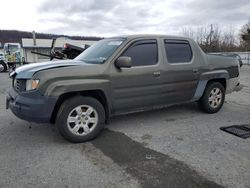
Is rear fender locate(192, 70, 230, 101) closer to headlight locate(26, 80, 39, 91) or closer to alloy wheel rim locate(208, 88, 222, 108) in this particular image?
alloy wheel rim locate(208, 88, 222, 108)

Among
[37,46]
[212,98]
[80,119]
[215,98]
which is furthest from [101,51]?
[37,46]

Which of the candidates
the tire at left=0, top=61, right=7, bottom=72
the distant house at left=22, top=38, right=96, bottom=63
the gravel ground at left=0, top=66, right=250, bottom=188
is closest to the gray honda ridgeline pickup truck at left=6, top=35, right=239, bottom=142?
the gravel ground at left=0, top=66, right=250, bottom=188

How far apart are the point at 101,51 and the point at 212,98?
2982 mm

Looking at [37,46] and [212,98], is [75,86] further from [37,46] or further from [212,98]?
[37,46]

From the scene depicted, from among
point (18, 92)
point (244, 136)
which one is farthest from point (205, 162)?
point (18, 92)

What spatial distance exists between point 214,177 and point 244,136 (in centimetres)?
178

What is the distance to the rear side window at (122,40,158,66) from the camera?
16.0 feet

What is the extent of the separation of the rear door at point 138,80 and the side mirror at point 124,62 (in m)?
0.13

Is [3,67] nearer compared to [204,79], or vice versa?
[204,79]

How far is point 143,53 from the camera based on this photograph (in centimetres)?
501

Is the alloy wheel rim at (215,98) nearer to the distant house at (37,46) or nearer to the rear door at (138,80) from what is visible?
the rear door at (138,80)

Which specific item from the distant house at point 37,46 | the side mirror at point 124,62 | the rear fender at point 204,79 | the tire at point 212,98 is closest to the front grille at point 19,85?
the side mirror at point 124,62

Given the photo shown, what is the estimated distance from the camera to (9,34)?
69938 millimetres

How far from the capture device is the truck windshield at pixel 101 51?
15.5ft
